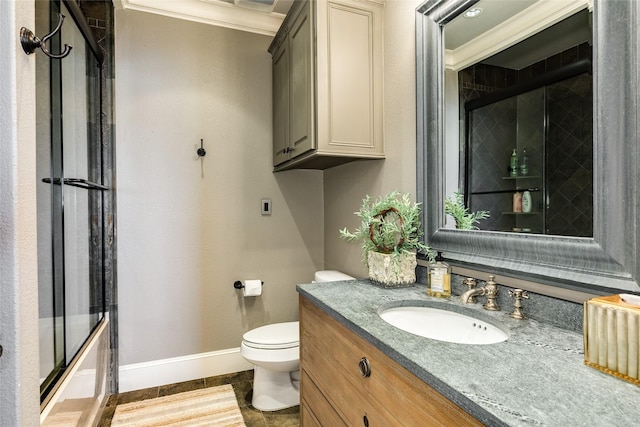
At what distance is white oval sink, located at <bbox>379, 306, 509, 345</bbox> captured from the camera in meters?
1.09

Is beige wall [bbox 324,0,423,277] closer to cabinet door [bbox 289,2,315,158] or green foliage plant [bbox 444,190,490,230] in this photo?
green foliage plant [bbox 444,190,490,230]

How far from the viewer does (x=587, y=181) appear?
36.7 inches

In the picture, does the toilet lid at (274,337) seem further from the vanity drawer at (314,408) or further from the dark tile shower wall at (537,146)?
the dark tile shower wall at (537,146)

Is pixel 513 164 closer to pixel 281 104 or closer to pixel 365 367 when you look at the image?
pixel 365 367

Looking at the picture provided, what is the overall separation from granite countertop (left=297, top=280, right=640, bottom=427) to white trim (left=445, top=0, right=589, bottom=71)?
0.93m

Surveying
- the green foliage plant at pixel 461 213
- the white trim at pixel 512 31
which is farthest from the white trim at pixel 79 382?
the white trim at pixel 512 31

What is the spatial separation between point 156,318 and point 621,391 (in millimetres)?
2385

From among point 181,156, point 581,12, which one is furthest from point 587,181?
point 181,156

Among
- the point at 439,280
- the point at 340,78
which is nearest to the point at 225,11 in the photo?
the point at 340,78

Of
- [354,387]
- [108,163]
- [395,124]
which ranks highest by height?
[395,124]

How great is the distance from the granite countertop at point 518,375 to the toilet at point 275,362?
3.14 feet

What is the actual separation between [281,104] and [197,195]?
869 millimetres

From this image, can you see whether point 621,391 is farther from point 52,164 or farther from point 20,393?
point 52,164

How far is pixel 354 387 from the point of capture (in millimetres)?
1023
